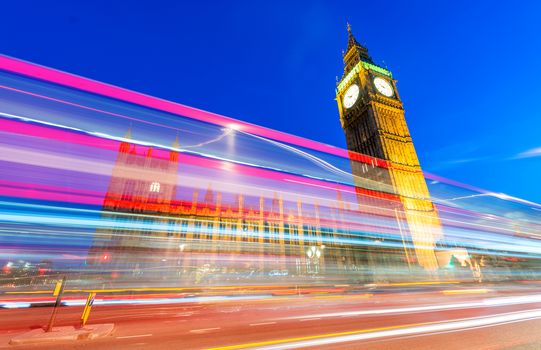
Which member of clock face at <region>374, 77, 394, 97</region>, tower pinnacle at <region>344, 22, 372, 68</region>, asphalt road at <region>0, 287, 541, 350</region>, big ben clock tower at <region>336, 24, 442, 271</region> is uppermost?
tower pinnacle at <region>344, 22, 372, 68</region>

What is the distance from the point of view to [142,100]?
8.90 metres

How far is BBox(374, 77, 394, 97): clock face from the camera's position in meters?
40.3

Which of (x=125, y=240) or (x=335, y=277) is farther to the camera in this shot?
(x=335, y=277)

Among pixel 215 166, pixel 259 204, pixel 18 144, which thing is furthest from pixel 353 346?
pixel 18 144

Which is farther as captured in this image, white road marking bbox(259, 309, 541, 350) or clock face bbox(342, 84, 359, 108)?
clock face bbox(342, 84, 359, 108)

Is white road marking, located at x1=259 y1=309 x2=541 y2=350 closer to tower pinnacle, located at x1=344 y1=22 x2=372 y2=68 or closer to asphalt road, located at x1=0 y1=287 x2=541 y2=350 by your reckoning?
asphalt road, located at x1=0 y1=287 x2=541 y2=350

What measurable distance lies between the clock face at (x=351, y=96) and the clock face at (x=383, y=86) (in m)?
3.14

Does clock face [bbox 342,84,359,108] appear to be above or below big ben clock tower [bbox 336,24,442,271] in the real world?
above

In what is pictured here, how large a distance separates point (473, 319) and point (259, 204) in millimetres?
9338

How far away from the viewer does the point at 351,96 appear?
142 feet

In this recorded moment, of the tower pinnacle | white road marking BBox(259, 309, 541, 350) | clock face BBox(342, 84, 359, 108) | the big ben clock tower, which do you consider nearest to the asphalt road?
white road marking BBox(259, 309, 541, 350)

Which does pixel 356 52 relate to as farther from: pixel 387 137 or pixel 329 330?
pixel 329 330

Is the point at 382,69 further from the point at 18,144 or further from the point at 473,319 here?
the point at 18,144

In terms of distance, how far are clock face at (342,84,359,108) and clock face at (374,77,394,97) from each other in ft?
10.3
